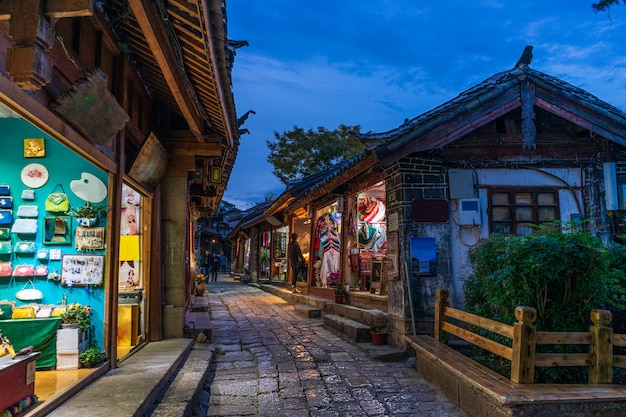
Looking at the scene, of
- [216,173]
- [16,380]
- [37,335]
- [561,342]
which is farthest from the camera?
[216,173]

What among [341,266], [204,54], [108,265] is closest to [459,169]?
[341,266]

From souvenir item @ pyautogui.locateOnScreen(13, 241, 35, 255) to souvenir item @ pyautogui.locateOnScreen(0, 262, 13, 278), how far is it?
191 millimetres

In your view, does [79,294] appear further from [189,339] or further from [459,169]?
[459,169]

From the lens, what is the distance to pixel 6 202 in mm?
5852

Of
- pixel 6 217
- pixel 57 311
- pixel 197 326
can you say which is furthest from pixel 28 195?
pixel 197 326

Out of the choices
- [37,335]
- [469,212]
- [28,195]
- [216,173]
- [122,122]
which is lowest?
[37,335]

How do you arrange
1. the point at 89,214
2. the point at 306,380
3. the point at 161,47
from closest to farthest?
the point at 161,47 < the point at 89,214 < the point at 306,380

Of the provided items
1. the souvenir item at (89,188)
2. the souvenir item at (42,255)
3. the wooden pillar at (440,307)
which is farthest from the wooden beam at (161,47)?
the wooden pillar at (440,307)

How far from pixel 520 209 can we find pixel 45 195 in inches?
295

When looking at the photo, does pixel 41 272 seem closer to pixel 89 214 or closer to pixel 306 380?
pixel 89 214

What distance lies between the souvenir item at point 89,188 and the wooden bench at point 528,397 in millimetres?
4718

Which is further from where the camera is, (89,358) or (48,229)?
(48,229)

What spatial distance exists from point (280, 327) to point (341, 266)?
93.1 inches

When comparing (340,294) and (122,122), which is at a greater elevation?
(122,122)
